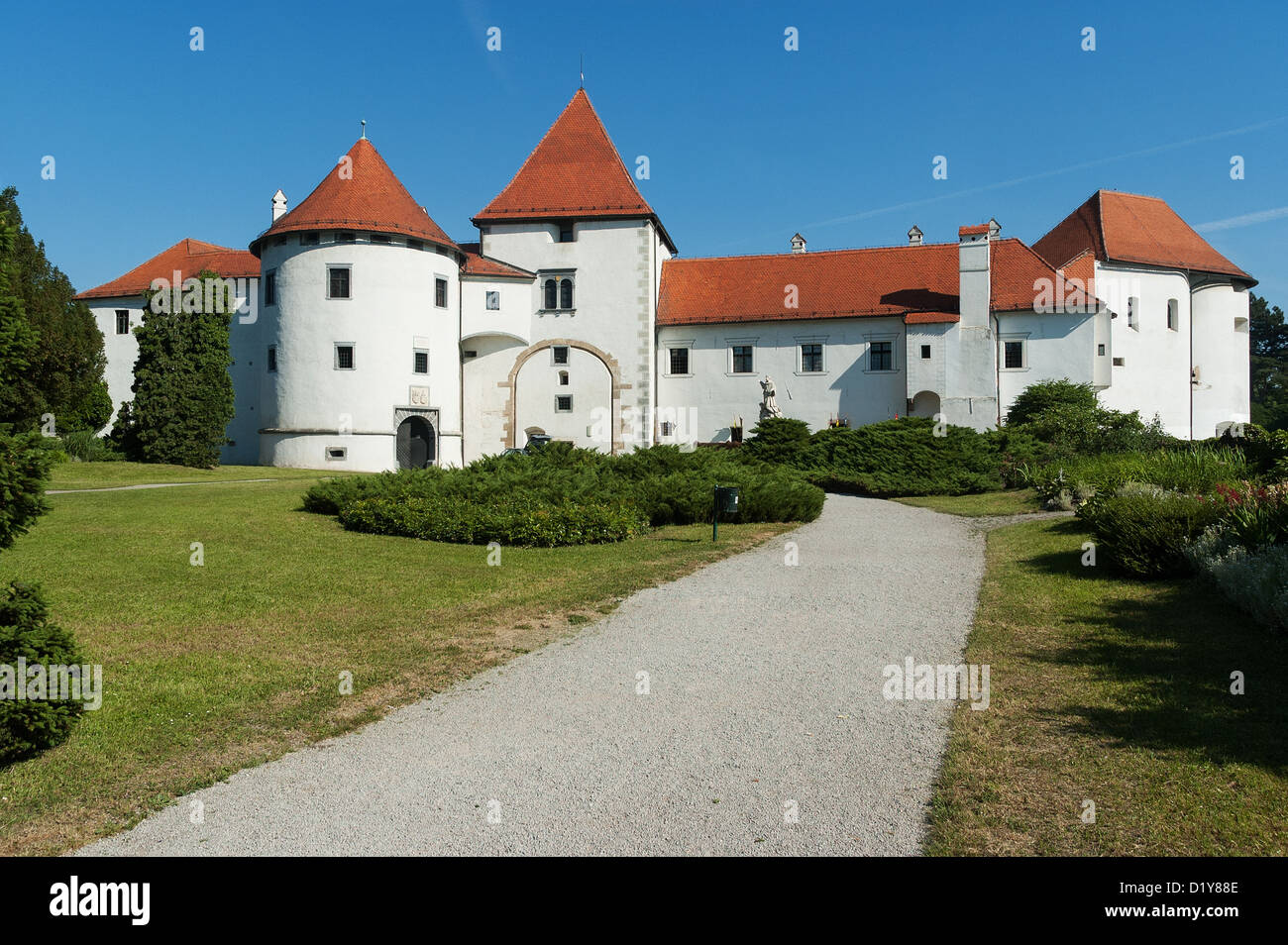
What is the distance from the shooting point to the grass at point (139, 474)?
2338cm

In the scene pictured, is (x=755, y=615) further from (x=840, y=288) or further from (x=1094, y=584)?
(x=840, y=288)

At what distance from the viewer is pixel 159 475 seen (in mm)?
26031

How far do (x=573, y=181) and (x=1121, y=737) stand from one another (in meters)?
37.8

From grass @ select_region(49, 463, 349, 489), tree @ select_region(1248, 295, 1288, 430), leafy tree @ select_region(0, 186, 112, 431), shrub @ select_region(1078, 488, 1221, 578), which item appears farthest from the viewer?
tree @ select_region(1248, 295, 1288, 430)

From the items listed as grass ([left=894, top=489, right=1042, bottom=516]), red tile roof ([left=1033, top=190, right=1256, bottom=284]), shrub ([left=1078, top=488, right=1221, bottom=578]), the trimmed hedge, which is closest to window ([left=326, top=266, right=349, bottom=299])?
the trimmed hedge

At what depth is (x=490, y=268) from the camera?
128ft

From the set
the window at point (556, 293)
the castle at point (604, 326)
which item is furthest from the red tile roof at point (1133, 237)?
the window at point (556, 293)

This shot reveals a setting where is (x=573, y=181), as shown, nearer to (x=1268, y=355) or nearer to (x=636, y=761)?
(x=636, y=761)

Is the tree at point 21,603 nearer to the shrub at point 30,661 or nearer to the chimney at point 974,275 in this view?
the shrub at point 30,661

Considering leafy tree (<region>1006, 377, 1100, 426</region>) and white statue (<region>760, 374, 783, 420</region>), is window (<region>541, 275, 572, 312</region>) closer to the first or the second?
white statue (<region>760, 374, 783, 420</region>)

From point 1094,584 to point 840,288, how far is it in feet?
101

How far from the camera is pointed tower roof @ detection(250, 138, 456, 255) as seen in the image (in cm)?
3516

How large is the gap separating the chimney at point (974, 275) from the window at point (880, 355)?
313 cm

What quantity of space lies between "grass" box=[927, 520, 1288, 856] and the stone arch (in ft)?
97.8
